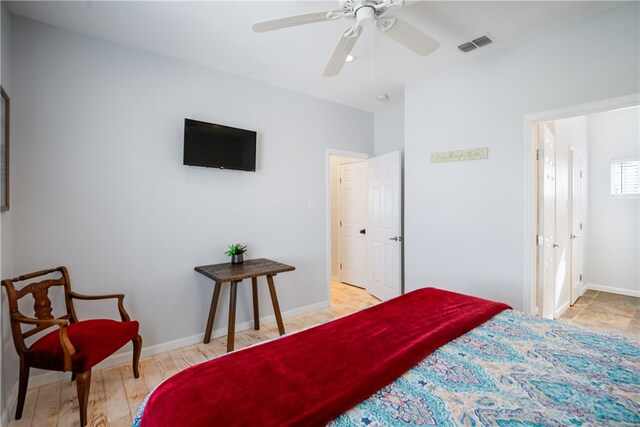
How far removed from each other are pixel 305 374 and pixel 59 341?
1.73m

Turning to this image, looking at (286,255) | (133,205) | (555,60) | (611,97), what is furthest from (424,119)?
(133,205)

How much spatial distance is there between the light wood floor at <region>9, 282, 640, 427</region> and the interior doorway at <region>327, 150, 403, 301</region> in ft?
1.73

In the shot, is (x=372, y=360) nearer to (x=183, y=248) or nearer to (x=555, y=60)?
(x=183, y=248)

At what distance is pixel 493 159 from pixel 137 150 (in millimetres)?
3212

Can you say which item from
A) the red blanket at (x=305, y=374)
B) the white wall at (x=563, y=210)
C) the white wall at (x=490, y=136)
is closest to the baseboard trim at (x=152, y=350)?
the white wall at (x=490, y=136)

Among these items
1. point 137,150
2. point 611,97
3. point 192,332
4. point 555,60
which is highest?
point 555,60

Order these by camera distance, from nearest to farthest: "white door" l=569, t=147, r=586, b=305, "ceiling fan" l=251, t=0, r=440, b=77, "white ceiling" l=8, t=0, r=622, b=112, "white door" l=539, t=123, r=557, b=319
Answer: "ceiling fan" l=251, t=0, r=440, b=77 → "white ceiling" l=8, t=0, r=622, b=112 → "white door" l=539, t=123, r=557, b=319 → "white door" l=569, t=147, r=586, b=305

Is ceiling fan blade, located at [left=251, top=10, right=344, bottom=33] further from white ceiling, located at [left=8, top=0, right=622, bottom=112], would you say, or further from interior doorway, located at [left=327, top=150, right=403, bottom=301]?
interior doorway, located at [left=327, top=150, right=403, bottom=301]

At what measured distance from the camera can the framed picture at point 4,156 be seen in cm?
185

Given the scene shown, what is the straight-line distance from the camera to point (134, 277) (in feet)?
8.48

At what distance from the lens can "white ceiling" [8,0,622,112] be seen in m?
2.07

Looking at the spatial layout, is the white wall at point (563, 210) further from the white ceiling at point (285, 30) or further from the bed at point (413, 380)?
the bed at point (413, 380)

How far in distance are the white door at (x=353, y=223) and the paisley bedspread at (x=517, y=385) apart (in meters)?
3.05

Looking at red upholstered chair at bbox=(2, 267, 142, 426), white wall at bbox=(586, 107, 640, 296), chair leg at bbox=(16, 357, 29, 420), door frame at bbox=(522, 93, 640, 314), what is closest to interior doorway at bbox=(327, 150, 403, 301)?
door frame at bbox=(522, 93, 640, 314)
